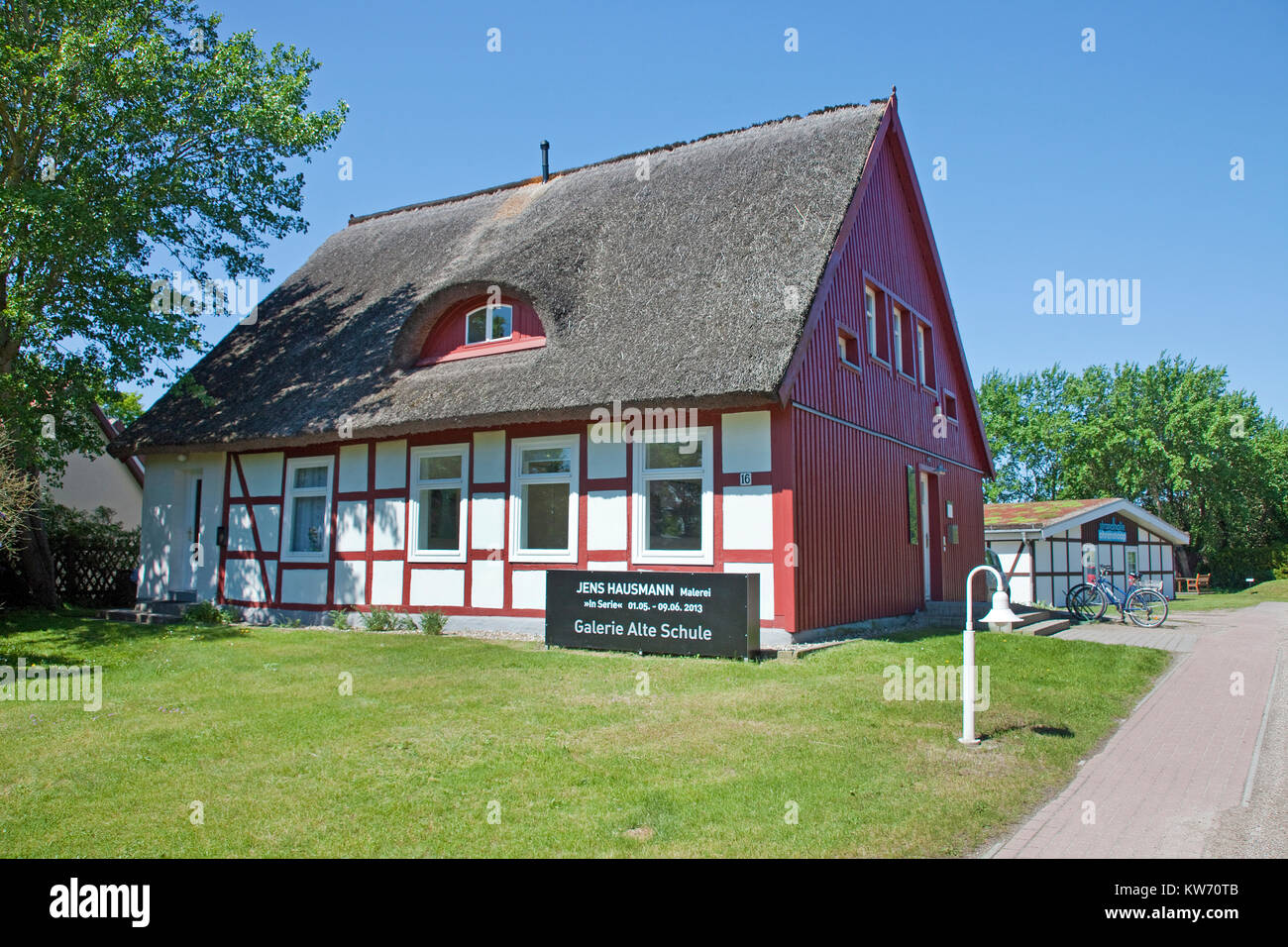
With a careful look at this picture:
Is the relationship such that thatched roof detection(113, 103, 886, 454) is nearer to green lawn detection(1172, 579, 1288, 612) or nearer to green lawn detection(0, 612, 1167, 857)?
green lawn detection(0, 612, 1167, 857)

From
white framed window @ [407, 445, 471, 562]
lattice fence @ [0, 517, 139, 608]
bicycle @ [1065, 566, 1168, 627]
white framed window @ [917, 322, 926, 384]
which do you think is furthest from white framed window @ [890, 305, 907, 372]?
lattice fence @ [0, 517, 139, 608]

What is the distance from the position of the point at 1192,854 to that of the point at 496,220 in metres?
15.5

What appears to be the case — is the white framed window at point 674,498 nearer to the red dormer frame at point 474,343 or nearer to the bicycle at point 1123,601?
the red dormer frame at point 474,343

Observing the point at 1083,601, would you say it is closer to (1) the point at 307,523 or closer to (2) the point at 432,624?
(2) the point at 432,624

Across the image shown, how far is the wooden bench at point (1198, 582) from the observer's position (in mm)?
44031

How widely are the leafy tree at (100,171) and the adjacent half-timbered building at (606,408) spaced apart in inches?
71.2

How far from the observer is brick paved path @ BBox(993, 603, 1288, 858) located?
4664mm

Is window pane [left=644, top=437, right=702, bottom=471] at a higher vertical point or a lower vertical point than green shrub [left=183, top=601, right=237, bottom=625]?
higher

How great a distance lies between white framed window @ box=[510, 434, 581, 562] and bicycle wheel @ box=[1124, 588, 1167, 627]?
37.1ft

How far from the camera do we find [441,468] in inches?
544

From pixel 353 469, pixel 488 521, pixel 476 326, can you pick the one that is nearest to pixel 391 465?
pixel 353 469

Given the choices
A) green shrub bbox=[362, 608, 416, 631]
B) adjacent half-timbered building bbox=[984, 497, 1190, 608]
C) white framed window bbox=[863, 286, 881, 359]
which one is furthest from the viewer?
adjacent half-timbered building bbox=[984, 497, 1190, 608]
